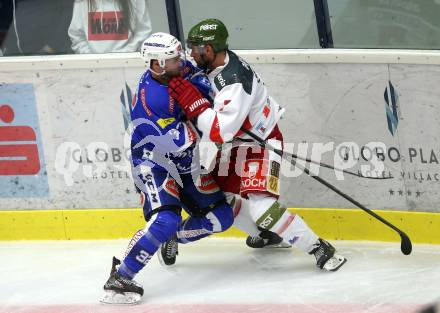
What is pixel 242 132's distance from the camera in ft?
16.0

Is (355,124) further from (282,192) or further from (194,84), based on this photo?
(194,84)

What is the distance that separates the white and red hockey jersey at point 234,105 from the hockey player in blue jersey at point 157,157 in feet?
0.47

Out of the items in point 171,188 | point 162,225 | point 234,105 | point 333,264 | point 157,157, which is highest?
point 234,105

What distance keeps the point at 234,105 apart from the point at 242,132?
30 centimetres

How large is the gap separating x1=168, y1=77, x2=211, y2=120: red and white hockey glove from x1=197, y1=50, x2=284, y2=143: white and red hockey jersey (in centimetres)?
4

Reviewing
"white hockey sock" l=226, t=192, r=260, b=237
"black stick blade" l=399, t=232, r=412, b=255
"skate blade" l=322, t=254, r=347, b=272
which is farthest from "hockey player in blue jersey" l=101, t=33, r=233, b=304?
"black stick blade" l=399, t=232, r=412, b=255

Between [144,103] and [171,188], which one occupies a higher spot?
[144,103]

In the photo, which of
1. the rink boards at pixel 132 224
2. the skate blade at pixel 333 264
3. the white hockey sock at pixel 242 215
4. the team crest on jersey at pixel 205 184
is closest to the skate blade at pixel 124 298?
the team crest on jersey at pixel 205 184

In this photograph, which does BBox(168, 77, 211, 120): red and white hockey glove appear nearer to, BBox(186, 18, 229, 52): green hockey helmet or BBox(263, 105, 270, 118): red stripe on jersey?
BBox(186, 18, 229, 52): green hockey helmet

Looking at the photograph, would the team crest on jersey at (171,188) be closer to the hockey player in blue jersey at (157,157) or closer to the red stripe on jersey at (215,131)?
the hockey player in blue jersey at (157,157)

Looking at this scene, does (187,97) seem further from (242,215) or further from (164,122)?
(242,215)

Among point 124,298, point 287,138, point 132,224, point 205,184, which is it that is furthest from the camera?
point 132,224

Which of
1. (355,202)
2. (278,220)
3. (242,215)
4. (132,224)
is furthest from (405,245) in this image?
(132,224)

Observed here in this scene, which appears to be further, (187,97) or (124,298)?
(124,298)
